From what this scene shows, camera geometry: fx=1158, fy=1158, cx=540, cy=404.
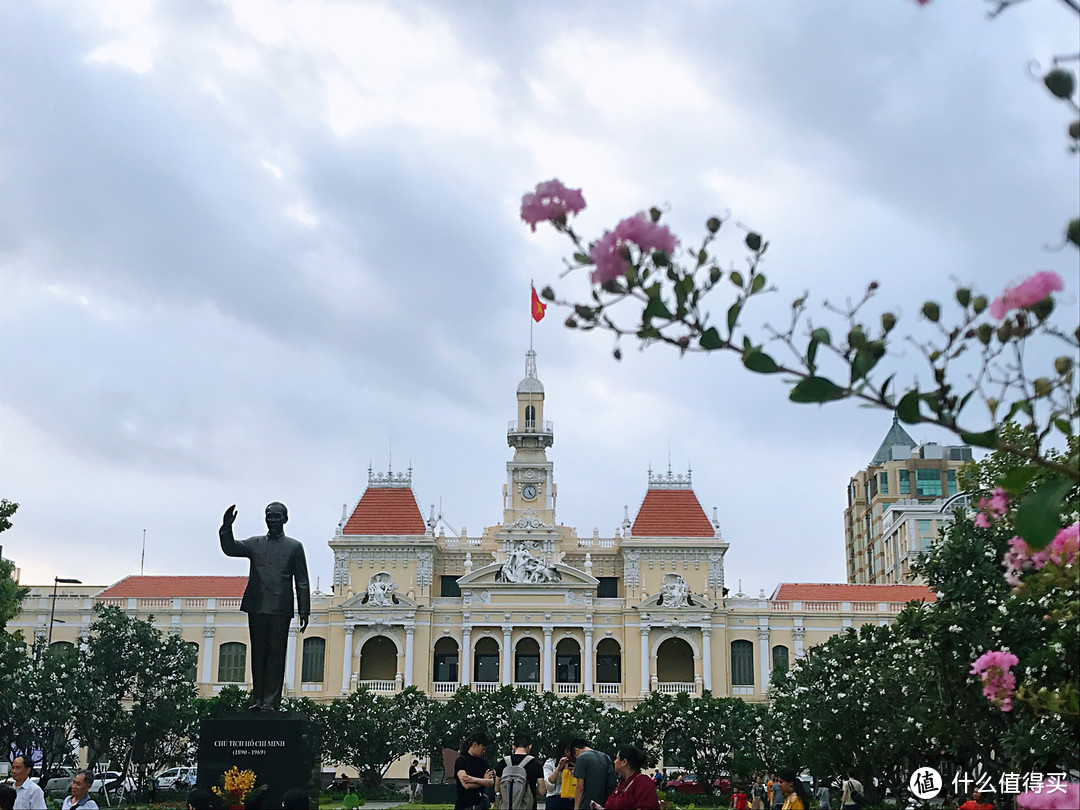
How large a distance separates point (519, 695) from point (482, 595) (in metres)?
12.7

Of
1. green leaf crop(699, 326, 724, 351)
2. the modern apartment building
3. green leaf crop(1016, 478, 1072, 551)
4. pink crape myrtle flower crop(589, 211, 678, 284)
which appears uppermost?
the modern apartment building

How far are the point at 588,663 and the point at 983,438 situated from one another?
51058 mm

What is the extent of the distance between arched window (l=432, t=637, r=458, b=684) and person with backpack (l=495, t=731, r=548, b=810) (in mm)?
43152

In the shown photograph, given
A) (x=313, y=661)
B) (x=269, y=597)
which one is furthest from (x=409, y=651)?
(x=269, y=597)

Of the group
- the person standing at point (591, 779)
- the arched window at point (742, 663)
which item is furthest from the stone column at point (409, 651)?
the person standing at point (591, 779)

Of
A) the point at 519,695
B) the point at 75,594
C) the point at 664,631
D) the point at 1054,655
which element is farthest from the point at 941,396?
the point at 75,594

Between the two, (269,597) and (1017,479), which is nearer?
(1017,479)

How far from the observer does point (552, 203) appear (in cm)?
484

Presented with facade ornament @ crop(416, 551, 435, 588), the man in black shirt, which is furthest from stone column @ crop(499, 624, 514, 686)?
the man in black shirt

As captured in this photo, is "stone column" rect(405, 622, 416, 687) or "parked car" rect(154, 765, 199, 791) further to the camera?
"stone column" rect(405, 622, 416, 687)

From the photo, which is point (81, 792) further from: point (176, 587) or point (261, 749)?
point (176, 587)

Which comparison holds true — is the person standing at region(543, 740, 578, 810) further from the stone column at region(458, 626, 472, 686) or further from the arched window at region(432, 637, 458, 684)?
the arched window at region(432, 637, 458, 684)

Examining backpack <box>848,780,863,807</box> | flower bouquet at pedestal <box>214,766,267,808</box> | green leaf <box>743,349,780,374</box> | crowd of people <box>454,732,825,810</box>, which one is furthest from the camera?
backpack <box>848,780,863,807</box>

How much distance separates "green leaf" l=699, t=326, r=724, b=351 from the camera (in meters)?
4.44
